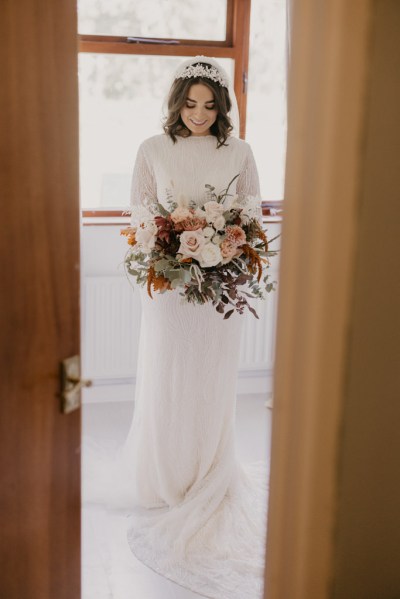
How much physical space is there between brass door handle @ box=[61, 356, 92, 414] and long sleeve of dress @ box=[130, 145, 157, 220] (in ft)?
5.61

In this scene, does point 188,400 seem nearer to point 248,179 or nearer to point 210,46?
point 248,179

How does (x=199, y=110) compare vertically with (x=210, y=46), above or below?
below

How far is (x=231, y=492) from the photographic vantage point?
10.8ft

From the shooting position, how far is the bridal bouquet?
3000mm

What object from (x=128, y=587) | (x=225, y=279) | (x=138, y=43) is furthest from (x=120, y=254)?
(x=128, y=587)

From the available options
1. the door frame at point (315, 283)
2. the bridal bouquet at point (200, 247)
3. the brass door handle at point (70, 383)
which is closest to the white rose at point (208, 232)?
the bridal bouquet at point (200, 247)

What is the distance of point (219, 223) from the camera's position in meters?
3.03

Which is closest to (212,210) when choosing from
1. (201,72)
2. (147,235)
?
(147,235)

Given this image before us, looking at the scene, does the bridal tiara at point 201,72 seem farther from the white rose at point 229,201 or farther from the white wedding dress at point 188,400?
the white rose at point 229,201

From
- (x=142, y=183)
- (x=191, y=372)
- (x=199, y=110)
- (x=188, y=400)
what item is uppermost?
(x=199, y=110)

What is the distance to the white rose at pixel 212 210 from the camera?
3039 mm

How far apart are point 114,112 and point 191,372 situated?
204cm

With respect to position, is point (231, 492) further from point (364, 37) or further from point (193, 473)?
point (364, 37)

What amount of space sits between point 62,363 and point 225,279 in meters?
1.51
